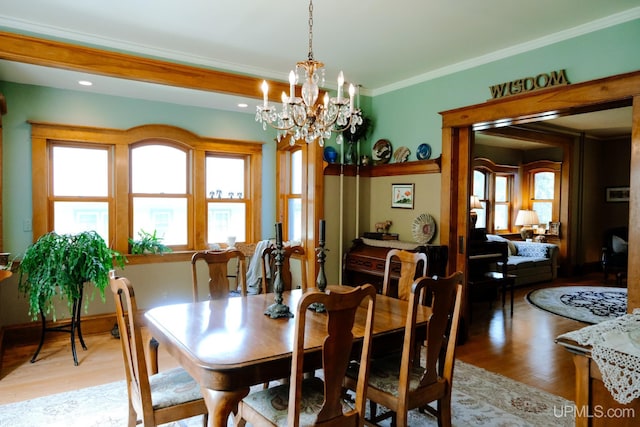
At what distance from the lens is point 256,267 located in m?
4.82

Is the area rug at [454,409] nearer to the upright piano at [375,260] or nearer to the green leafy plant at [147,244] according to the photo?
the upright piano at [375,260]

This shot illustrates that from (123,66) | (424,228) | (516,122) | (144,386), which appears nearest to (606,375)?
(144,386)

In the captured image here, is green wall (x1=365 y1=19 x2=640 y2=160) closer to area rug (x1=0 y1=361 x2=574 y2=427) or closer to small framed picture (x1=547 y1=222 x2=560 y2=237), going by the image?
area rug (x1=0 y1=361 x2=574 y2=427)

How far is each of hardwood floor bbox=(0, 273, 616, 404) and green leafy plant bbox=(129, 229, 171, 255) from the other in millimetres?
940

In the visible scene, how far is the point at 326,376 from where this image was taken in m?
1.71

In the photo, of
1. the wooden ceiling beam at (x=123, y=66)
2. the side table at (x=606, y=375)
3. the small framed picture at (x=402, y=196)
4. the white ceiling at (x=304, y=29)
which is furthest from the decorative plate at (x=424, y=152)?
the side table at (x=606, y=375)

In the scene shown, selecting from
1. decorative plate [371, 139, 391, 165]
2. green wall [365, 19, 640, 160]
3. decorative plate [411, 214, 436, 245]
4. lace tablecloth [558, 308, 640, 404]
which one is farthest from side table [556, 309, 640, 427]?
decorative plate [371, 139, 391, 165]

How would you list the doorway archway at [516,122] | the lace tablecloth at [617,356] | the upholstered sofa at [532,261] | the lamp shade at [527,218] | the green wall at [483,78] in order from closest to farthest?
the lace tablecloth at [617,356] → the doorway archway at [516,122] → the green wall at [483,78] → the upholstered sofa at [532,261] → the lamp shade at [527,218]

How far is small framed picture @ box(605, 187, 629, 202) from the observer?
850 cm

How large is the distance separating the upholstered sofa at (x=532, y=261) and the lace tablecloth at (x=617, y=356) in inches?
217

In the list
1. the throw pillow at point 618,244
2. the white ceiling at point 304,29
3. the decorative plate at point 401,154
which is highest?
the white ceiling at point 304,29

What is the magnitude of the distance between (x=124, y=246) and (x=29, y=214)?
3.14 ft

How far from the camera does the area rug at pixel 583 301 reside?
5.29 m

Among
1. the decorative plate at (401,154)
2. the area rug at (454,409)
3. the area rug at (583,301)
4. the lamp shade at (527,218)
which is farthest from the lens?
the lamp shade at (527,218)
